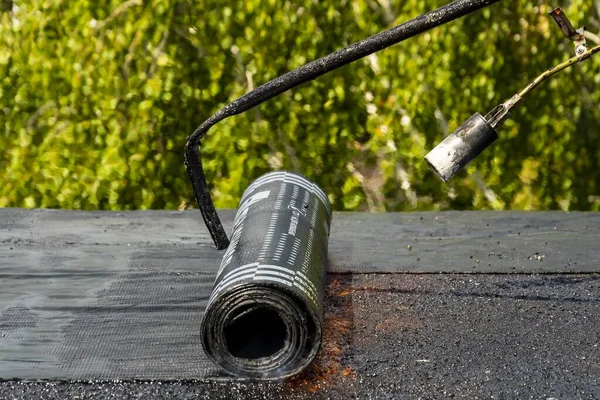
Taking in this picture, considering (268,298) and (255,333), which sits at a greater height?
(268,298)

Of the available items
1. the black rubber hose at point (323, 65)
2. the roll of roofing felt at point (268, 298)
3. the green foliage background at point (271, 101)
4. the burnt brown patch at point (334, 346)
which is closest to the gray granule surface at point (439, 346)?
the burnt brown patch at point (334, 346)

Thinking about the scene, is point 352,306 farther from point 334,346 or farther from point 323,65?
point 323,65

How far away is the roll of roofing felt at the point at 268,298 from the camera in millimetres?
4289

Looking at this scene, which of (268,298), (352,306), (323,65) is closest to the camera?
(268,298)

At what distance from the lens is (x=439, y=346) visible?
465 centimetres

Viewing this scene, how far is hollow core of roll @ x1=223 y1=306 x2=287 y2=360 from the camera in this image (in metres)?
4.49

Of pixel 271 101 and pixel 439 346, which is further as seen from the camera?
pixel 271 101

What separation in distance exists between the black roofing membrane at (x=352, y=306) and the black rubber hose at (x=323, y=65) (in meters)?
0.67

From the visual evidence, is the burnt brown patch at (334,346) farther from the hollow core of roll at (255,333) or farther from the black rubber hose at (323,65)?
the black rubber hose at (323,65)

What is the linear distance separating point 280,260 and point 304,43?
280 cm

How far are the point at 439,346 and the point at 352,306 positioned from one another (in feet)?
2.06

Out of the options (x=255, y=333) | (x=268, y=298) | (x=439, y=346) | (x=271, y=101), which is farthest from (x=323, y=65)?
(x=271, y=101)

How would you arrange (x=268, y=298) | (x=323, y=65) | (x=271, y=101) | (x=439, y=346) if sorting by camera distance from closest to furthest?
1. (x=268, y=298)
2. (x=323, y=65)
3. (x=439, y=346)
4. (x=271, y=101)

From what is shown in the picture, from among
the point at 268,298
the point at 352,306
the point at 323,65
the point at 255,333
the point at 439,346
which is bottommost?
the point at 352,306
